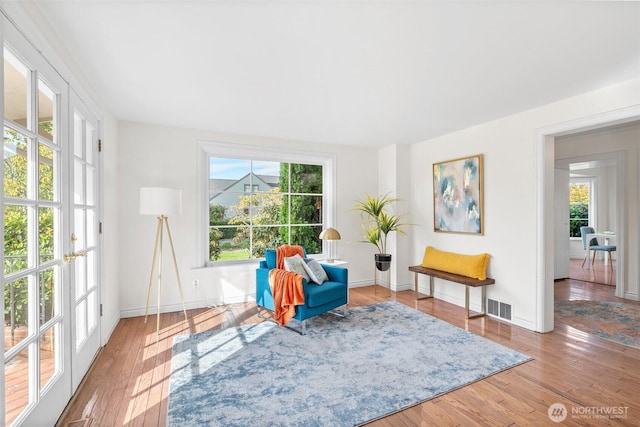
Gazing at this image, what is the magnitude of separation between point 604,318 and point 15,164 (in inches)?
A: 213

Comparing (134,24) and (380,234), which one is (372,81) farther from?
(380,234)

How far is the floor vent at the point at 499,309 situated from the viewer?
3.56m

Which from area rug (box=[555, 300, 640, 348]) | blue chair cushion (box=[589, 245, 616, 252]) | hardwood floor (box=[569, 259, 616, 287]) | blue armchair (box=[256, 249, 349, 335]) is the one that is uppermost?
blue chair cushion (box=[589, 245, 616, 252])

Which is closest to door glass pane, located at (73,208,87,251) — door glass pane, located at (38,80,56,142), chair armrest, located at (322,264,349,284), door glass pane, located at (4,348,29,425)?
door glass pane, located at (38,80,56,142)

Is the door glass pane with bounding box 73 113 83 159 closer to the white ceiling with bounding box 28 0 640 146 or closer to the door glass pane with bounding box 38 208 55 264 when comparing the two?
the white ceiling with bounding box 28 0 640 146

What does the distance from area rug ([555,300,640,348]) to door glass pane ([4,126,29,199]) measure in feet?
15.6

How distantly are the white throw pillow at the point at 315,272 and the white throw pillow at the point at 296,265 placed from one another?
43 millimetres

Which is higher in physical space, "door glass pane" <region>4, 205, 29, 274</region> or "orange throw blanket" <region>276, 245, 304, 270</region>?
"door glass pane" <region>4, 205, 29, 274</region>

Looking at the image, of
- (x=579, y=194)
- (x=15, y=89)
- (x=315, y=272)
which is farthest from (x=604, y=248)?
(x=15, y=89)

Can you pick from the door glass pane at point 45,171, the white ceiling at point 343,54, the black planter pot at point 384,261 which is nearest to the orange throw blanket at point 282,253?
the black planter pot at point 384,261

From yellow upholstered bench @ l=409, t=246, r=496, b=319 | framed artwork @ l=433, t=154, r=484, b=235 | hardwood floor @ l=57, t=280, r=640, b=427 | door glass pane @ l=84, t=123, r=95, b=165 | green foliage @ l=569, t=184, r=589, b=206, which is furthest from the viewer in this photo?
green foliage @ l=569, t=184, r=589, b=206

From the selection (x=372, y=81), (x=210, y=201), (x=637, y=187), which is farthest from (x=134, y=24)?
(x=637, y=187)

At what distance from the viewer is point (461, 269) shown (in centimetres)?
392

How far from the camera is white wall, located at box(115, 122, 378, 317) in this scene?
12.2 ft
